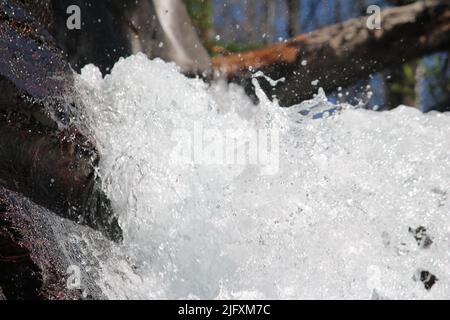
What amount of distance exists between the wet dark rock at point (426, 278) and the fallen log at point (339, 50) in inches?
36.1

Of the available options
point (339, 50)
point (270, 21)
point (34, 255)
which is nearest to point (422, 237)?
point (34, 255)

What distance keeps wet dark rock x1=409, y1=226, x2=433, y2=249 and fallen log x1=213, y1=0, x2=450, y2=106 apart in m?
0.80

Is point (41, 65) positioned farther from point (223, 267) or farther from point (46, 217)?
point (223, 267)

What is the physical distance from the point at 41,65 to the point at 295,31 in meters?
0.91

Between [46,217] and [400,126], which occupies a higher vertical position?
[400,126]

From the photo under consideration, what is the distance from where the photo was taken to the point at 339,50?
2213 mm

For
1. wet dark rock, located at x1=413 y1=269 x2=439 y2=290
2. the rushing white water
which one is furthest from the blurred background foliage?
wet dark rock, located at x1=413 y1=269 x2=439 y2=290

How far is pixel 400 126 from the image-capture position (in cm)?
186

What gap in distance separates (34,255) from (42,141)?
22 centimetres

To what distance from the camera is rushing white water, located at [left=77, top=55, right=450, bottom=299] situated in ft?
4.21

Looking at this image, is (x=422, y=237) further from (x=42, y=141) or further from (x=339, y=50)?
(x=339, y=50)

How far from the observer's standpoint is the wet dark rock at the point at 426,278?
1.34 meters

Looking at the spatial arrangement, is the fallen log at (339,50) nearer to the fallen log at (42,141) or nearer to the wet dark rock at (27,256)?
the fallen log at (42,141)

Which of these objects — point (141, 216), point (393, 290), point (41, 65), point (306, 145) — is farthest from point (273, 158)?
point (41, 65)
